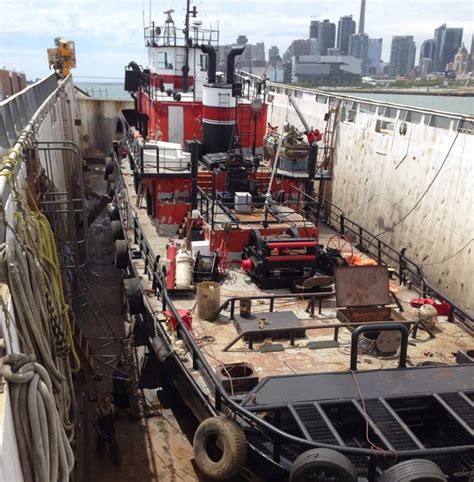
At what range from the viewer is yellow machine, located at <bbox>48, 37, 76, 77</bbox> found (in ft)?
99.4

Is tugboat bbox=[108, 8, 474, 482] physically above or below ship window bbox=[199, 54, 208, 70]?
below

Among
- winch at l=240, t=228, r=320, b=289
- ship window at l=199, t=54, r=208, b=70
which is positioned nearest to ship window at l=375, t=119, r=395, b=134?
winch at l=240, t=228, r=320, b=289

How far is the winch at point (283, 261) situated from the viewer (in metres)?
9.20

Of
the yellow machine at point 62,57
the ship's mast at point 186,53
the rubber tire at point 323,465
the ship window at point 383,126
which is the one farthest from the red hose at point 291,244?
the yellow machine at point 62,57

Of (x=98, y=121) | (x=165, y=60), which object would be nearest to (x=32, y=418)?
(x=165, y=60)

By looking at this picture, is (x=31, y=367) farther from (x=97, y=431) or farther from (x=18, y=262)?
(x=97, y=431)

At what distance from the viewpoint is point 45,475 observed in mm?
3340

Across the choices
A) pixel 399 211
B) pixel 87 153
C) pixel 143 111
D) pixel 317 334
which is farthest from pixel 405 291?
pixel 87 153

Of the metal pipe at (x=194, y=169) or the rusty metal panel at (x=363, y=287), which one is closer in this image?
the rusty metal panel at (x=363, y=287)

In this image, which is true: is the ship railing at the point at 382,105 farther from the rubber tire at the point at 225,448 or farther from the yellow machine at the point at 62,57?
the yellow machine at the point at 62,57

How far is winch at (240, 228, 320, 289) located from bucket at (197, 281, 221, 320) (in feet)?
4.62

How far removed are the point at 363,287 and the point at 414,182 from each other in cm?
516

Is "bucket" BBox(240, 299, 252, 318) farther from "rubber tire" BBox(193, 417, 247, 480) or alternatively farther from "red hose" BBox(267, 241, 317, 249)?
"rubber tire" BBox(193, 417, 247, 480)

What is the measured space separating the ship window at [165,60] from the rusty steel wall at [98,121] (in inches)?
474
